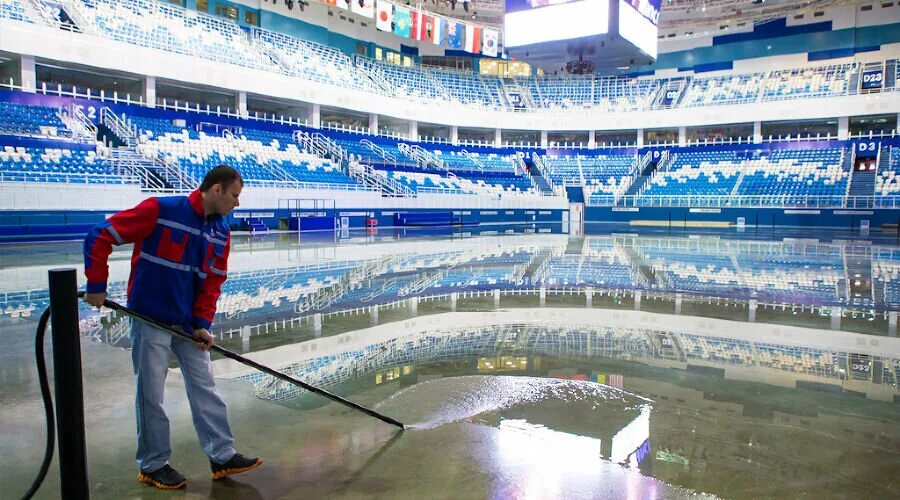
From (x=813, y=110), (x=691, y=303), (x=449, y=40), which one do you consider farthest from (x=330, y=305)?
(x=813, y=110)

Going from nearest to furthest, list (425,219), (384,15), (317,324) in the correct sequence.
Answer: (317,324)
(425,219)
(384,15)

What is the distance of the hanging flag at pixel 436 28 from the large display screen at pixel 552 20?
16.6 m

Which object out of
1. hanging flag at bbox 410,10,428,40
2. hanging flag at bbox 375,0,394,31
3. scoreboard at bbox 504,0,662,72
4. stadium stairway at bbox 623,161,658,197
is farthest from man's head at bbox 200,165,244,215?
stadium stairway at bbox 623,161,658,197

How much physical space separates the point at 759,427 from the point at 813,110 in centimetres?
4419

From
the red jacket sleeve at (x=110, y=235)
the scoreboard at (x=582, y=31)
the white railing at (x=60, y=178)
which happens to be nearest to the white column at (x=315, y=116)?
the white railing at (x=60, y=178)

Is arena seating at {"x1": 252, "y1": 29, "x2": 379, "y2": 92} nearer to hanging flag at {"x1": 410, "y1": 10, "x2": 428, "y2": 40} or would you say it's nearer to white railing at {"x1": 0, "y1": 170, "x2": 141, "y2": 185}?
hanging flag at {"x1": 410, "y1": 10, "x2": 428, "y2": 40}

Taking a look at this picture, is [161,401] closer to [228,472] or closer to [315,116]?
[228,472]

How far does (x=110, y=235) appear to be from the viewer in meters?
2.97

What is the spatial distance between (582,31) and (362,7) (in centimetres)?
1742

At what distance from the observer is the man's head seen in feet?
10.6

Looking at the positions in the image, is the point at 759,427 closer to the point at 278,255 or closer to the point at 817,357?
the point at 817,357

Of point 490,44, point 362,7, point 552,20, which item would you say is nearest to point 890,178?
point 552,20

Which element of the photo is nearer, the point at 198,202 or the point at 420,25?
the point at 198,202

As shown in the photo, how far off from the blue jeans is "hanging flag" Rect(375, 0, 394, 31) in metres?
36.9
